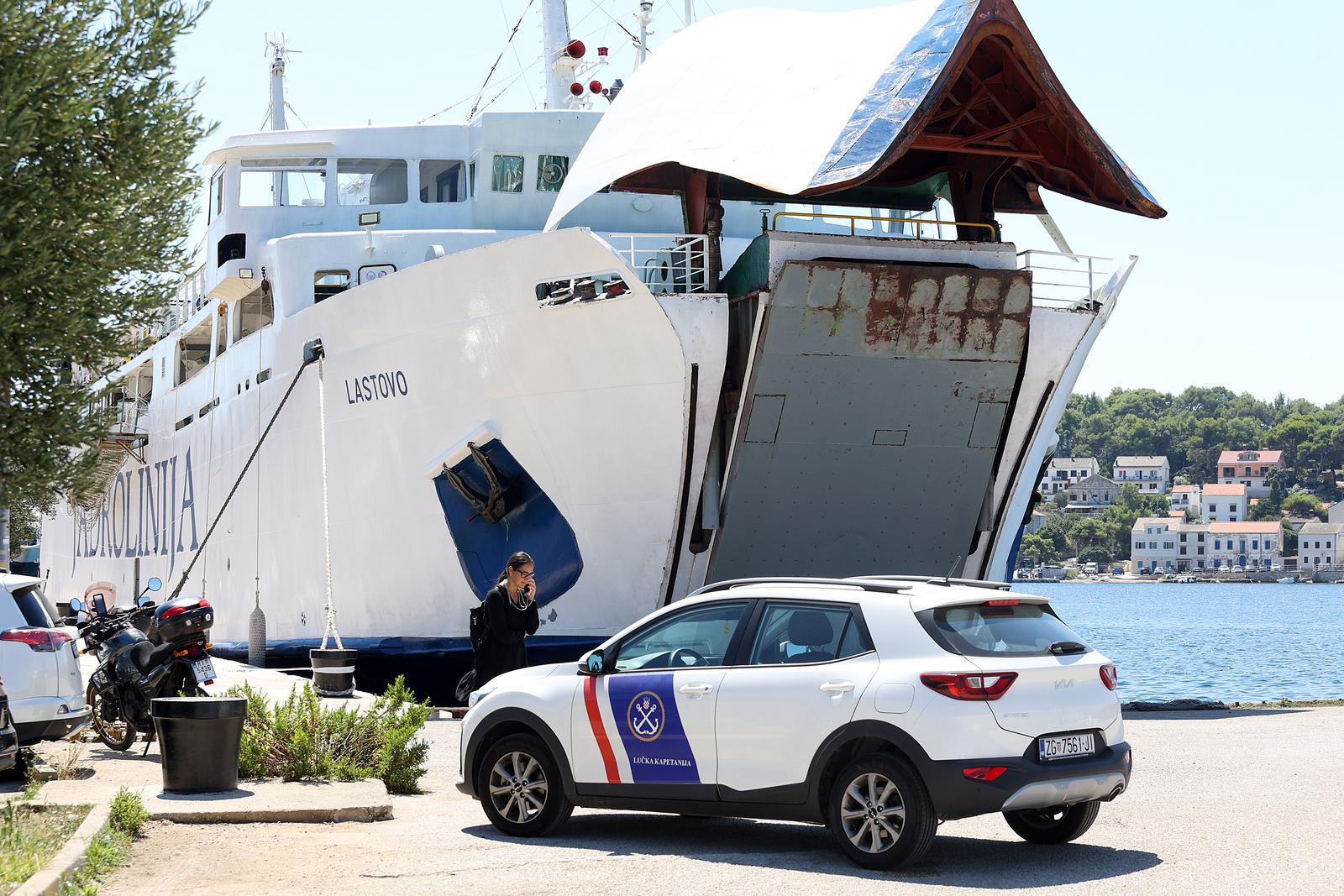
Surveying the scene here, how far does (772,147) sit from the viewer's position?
1463cm

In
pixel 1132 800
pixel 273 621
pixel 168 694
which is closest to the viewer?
pixel 1132 800

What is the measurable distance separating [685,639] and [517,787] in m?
1.32

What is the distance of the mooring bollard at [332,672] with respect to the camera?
1662 centimetres

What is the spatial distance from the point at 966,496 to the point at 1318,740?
17.3 ft

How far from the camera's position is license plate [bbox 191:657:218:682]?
37.4 ft

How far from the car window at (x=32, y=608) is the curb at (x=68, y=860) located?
282 centimetres

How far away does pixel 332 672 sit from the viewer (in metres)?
16.6

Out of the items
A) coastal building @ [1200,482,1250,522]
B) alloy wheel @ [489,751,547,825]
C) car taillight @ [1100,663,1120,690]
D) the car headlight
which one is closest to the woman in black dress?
the car headlight

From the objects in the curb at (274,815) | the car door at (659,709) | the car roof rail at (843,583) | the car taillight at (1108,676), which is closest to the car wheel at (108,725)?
the curb at (274,815)

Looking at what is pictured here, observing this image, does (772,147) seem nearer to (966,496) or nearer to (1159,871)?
(966,496)

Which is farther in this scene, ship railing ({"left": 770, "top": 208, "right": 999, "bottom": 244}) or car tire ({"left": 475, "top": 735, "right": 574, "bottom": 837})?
ship railing ({"left": 770, "top": 208, "right": 999, "bottom": 244})

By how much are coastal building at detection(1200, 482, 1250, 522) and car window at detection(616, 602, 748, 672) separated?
194560 millimetres

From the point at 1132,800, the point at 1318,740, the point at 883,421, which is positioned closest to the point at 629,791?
the point at 1132,800

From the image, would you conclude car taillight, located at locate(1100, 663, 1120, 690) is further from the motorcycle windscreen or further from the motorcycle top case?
Result: the motorcycle windscreen
